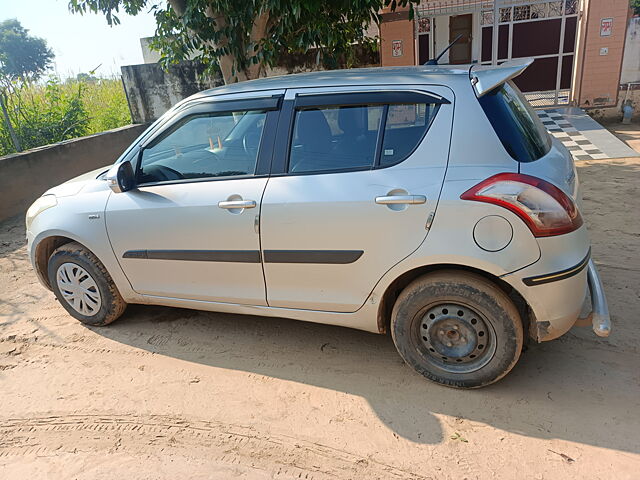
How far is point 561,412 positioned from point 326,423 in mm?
1278

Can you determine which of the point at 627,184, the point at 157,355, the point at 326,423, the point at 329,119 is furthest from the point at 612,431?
the point at 627,184

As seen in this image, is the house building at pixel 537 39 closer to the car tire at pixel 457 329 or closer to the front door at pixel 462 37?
the front door at pixel 462 37

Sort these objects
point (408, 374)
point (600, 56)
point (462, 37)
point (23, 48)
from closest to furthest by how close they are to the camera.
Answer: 1. point (408, 374)
2. point (600, 56)
3. point (462, 37)
4. point (23, 48)

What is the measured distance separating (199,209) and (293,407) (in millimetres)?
1367

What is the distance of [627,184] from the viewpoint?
624 cm

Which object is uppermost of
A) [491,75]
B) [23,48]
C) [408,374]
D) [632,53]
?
[23,48]

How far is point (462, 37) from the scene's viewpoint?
11.6 m

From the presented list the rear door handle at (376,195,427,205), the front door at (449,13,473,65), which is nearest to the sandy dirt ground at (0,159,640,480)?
the rear door handle at (376,195,427,205)

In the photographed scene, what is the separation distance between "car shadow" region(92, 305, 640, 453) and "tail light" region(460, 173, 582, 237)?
3.21 feet

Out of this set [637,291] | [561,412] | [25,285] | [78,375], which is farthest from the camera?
[25,285]

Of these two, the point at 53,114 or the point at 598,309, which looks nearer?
the point at 598,309

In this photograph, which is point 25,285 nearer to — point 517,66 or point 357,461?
point 357,461

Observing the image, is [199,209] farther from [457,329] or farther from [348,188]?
[457,329]

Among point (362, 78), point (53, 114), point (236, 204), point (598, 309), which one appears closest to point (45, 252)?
point (236, 204)
